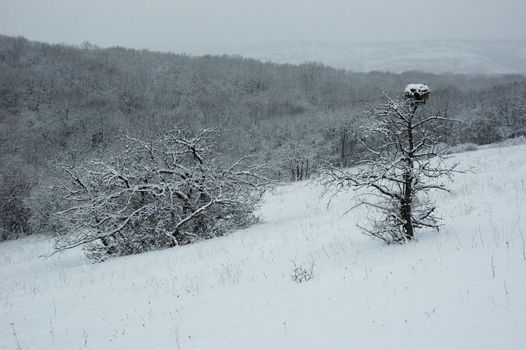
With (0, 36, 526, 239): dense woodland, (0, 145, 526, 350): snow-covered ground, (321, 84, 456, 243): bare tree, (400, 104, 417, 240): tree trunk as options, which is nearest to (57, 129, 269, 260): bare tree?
(0, 36, 526, 239): dense woodland

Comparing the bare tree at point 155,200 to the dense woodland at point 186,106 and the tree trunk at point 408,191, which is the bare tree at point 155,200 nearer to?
the dense woodland at point 186,106

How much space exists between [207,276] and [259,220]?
27.2ft

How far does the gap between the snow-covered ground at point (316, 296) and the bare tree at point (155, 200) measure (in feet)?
11.2

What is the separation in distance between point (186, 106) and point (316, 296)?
10808 cm

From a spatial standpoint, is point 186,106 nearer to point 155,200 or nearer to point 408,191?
point 155,200

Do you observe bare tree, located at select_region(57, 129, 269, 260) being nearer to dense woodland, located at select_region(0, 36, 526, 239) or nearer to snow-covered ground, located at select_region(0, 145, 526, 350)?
dense woodland, located at select_region(0, 36, 526, 239)

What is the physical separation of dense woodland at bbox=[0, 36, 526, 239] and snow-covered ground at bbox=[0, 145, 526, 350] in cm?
830

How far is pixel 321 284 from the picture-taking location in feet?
19.9

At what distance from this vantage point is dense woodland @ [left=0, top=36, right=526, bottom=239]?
4934 cm

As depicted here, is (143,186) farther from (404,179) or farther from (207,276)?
(404,179)

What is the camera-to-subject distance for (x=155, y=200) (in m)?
15.5

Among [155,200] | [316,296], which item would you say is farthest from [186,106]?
[316,296]

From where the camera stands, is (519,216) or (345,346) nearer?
(345,346)

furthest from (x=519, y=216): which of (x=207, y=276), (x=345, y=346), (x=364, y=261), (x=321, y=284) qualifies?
(x=207, y=276)
